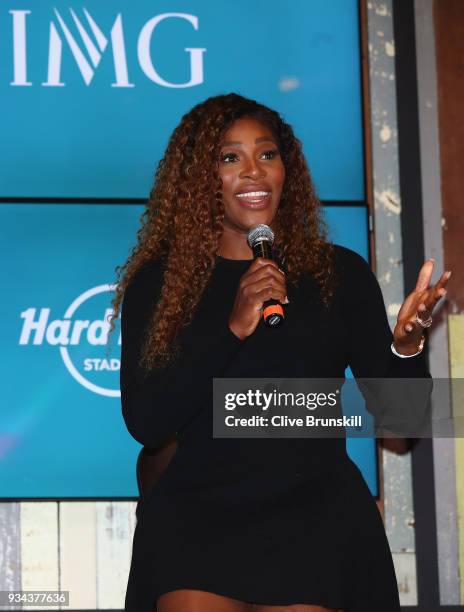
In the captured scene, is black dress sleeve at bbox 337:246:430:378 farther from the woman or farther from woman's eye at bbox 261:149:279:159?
woman's eye at bbox 261:149:279:159

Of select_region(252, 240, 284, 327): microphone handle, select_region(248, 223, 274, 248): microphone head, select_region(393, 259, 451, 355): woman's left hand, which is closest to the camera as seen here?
select_region(252, 240, 284, 327): microphone handle

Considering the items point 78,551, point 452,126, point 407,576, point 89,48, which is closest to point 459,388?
point 407,576

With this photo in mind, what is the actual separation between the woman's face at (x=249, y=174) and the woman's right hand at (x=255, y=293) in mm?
316

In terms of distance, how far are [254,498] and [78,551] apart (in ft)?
5.34

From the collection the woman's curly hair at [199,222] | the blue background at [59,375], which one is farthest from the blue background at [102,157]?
the woman's curly hair at [199,222]

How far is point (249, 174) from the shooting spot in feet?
6.78

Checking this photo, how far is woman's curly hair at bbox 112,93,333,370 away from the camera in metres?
2.01

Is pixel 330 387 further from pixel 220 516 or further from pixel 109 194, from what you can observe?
pixel 109 194

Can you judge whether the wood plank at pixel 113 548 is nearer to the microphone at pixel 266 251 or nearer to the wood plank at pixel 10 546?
the wood plank at pixel 10 546

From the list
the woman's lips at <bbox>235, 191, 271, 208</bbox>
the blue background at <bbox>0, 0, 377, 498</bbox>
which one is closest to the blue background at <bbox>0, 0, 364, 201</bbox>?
the blue background at <bbox>0, 0, 377, 498</bbox>

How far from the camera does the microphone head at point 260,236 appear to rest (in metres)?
1.88

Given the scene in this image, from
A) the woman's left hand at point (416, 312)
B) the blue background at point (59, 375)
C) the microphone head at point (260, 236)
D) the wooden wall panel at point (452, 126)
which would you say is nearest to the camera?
the woman's left hand at point (416, 312)

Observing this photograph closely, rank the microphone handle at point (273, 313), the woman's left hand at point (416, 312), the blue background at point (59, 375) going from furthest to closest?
the blue background at point (59, 375)
the woman's left hand at point (416, 312)
the microphone handle at point (273, 313)

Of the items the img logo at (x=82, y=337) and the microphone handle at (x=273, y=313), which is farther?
the img logo at (x=82, y=337)
